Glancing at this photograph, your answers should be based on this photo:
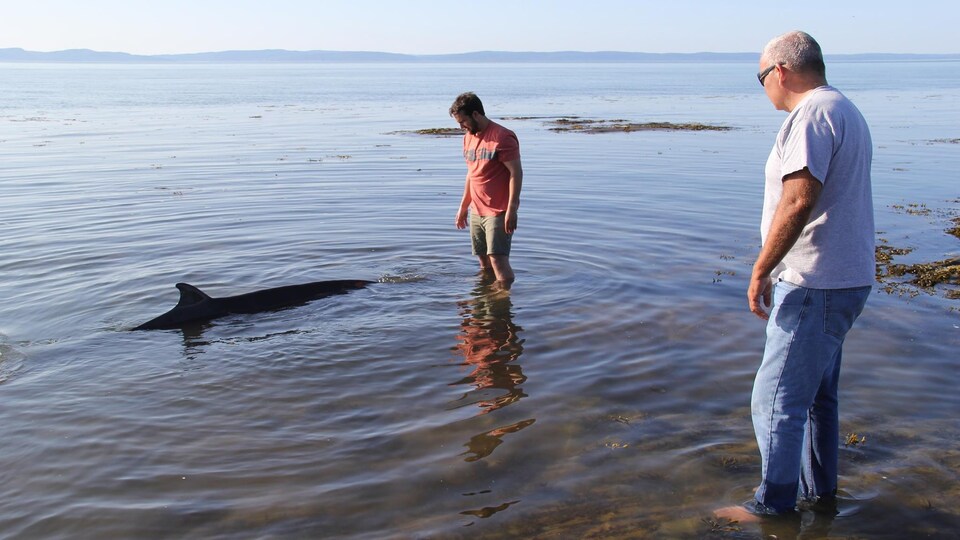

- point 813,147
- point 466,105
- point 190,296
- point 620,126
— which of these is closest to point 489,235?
point 466,105

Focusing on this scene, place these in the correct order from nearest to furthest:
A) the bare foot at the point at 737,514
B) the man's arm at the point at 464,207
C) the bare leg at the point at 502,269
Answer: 1. the bare foot at the point at 737,514
2. the bare leg at the point at 502,269
3. the man's arm at the point at 464,207

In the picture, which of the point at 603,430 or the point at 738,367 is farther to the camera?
the point at 738,367

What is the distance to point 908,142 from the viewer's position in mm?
26719

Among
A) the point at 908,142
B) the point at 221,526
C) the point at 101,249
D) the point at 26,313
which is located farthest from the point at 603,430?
the point at 908,142

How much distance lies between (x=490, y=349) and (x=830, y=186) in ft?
14.8

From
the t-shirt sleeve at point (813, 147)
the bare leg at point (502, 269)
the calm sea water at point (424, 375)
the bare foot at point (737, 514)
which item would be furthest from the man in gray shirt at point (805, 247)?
the bare leg at point (502, 269)

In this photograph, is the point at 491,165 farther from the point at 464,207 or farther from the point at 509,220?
the point at 464,207

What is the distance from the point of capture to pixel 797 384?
14.5ft

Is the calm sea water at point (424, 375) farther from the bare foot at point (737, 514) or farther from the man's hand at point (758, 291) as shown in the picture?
the man's hand at point (758, 291)

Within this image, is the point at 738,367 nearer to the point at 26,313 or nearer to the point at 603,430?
the point at 603,430

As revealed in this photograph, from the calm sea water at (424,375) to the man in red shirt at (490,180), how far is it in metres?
0.66

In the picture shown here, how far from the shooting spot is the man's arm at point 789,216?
13.3 ft

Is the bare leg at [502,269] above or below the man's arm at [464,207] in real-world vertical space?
below

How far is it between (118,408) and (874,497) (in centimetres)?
554
